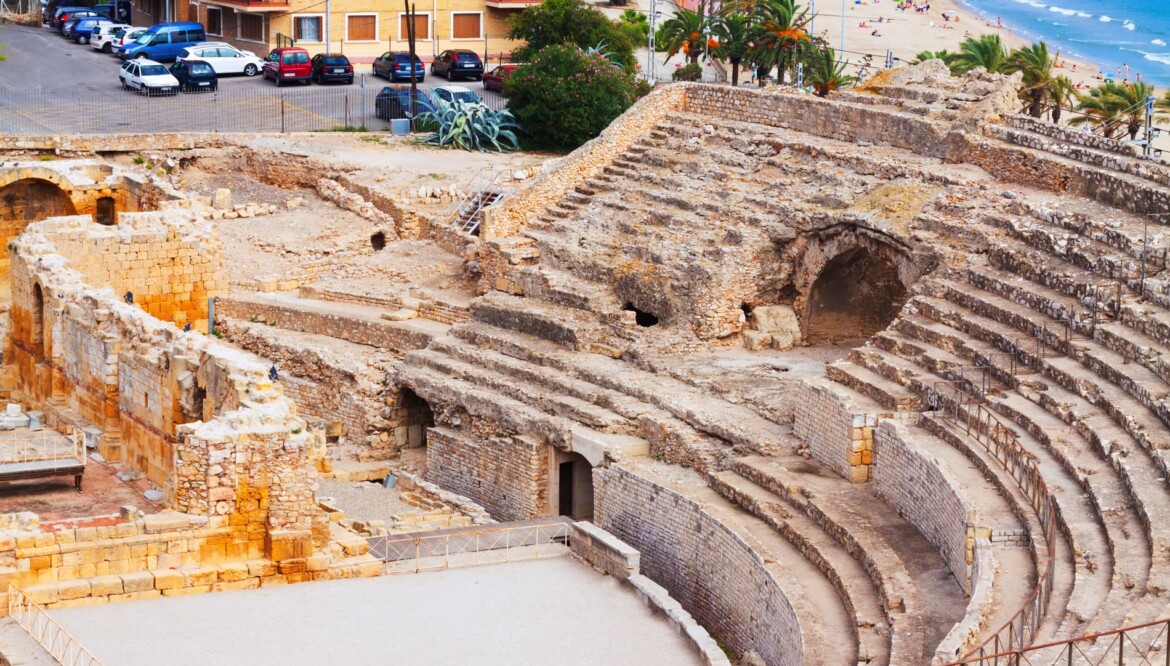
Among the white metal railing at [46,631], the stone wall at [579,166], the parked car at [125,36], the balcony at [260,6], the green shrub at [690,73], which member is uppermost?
the balcony at [260,6]

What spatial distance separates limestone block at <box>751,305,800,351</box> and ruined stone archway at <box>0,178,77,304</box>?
482 inches

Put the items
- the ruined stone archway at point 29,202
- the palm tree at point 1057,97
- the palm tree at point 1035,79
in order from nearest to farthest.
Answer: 1. the ruined stone archway at point 29,202
2. the palm tree at point 1057,97
3. the palm tree at point 1035,79

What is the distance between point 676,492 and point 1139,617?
984 cm

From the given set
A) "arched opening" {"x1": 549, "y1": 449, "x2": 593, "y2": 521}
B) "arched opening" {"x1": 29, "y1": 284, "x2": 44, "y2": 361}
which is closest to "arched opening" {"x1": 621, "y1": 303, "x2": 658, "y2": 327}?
"arched opening" {"x1": 549, "y1": 449, "x2": 593, "y2": 521}

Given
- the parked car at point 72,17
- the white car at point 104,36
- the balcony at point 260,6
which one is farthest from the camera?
the parked car at point 72,17

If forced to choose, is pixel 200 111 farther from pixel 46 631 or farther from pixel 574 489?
pixel 46 631

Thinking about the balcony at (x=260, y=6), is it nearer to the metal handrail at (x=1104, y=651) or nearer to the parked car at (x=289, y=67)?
the parked car at (x=289, y=67)

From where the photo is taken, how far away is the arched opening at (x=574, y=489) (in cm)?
3459

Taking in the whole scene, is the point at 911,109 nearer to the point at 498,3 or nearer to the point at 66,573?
the point at 66,573

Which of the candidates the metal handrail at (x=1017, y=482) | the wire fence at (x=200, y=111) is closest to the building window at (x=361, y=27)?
the wire fence at (x=200, y=111)

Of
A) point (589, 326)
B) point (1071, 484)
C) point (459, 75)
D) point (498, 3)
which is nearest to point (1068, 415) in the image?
point (1071, 484)

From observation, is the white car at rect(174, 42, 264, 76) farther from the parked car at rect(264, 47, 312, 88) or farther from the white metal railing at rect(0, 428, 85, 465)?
the white metal railing at rect(0, 428, 85, 465)

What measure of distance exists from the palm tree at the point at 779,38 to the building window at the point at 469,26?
15.0 m

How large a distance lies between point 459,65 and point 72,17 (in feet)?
47.2
